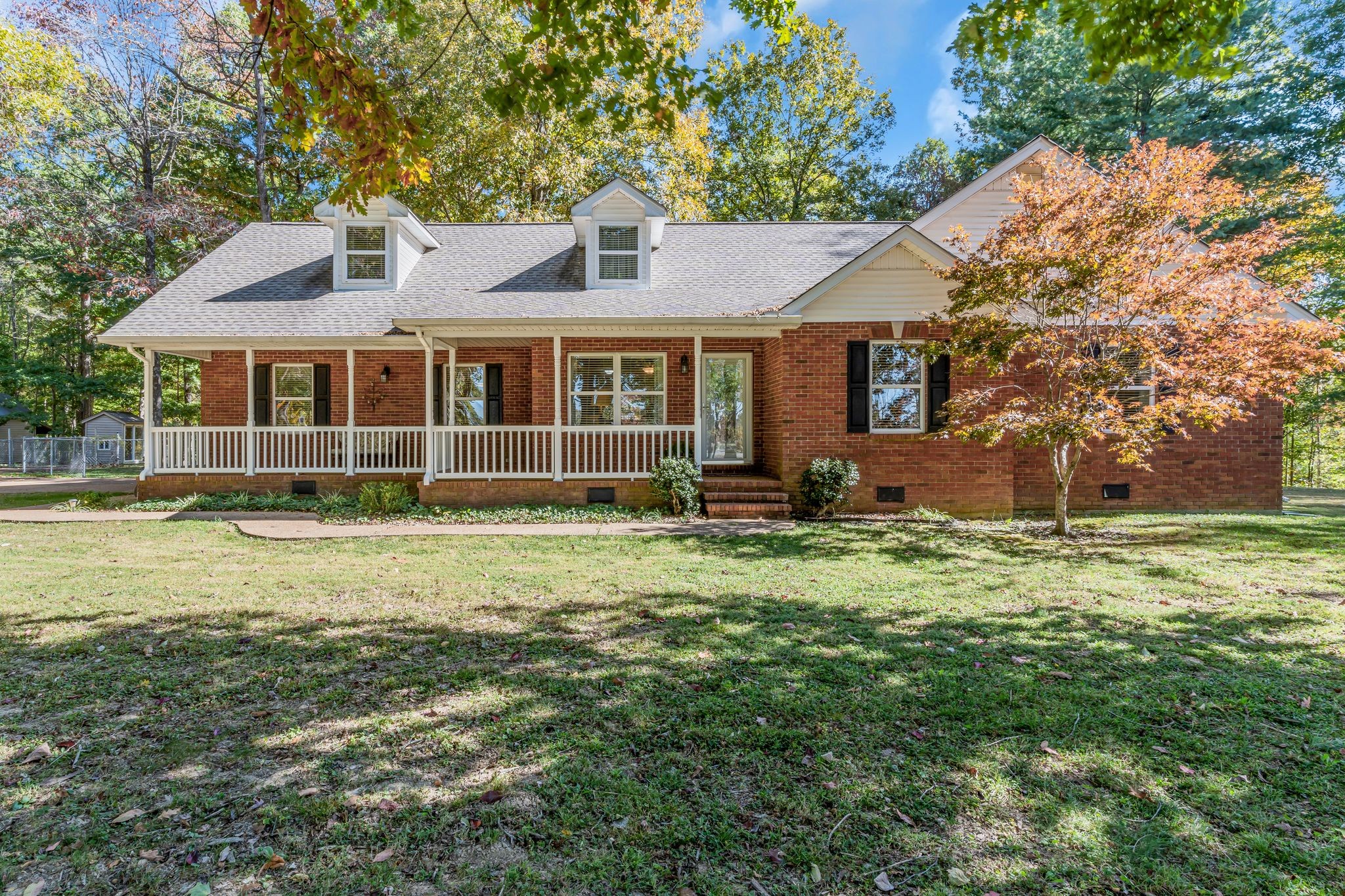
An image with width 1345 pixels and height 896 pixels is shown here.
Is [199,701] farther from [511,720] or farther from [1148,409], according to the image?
[1148,409]

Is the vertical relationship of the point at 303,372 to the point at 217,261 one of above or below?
below

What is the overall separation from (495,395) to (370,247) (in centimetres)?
430

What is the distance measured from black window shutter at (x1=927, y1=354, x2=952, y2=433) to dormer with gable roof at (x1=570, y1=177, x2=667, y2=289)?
5779 mm

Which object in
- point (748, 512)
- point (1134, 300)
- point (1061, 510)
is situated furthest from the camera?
point (748, 512)

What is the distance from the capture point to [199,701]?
339cm

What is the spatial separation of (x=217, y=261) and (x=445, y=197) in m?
9.19

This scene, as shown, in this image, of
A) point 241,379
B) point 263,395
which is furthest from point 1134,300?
point 241,379

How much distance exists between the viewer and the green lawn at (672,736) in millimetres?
2152

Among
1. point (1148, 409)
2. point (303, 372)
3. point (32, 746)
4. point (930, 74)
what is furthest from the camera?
point (930, 74)

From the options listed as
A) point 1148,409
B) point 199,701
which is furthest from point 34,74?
point 1148,409

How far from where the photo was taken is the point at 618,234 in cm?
1266

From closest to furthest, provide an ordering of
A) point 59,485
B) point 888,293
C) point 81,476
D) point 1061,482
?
1. point 1061,482
2. point 888,293
3. point 59,485
4. point 81,476

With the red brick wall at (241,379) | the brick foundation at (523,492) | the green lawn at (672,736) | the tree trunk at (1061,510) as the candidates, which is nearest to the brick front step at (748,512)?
the brick foundation at (523,492)

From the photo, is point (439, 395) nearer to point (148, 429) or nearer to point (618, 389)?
point (618, 389)
